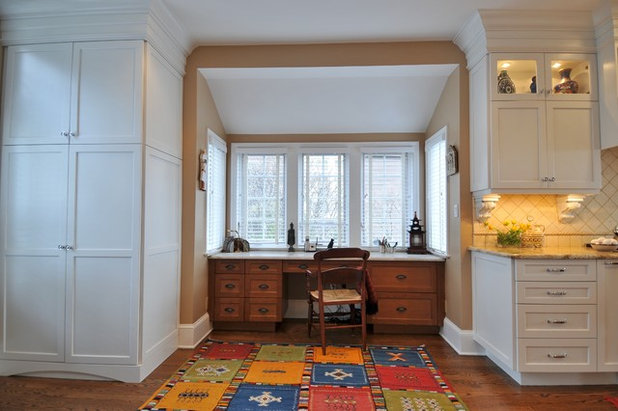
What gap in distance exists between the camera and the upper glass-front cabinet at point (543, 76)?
2.72 metres

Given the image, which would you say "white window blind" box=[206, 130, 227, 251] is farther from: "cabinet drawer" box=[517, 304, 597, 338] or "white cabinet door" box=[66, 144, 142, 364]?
"cabinet drawer" box=[517, 304, 597, 338]

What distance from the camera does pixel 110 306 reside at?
8.11 ft

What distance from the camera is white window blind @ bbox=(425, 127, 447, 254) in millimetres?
3395

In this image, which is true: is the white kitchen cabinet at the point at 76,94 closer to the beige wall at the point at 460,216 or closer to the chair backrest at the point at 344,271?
the chair backrest at the point at 344,271

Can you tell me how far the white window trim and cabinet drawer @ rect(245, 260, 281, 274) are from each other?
0.64 m

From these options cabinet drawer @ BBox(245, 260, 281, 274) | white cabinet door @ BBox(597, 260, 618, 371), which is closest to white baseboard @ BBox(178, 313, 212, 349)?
cabinet drawer @ BBox(245, 260, 281, 274)

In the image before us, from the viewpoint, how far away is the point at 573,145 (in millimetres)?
2703

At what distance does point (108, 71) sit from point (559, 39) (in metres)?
3.56

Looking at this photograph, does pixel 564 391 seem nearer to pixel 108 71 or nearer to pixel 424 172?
pixel 424 172

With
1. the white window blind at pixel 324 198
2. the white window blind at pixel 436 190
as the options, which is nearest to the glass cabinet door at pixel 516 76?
the white window blind at pixel 436 190

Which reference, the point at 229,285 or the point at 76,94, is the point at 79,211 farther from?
the point at 229,285

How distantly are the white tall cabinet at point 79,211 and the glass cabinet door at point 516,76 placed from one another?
273 centimetres

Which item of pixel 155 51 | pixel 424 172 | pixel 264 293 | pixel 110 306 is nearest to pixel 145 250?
pixel 110 306

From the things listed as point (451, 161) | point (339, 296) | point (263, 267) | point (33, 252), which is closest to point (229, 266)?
point (263, 267)
